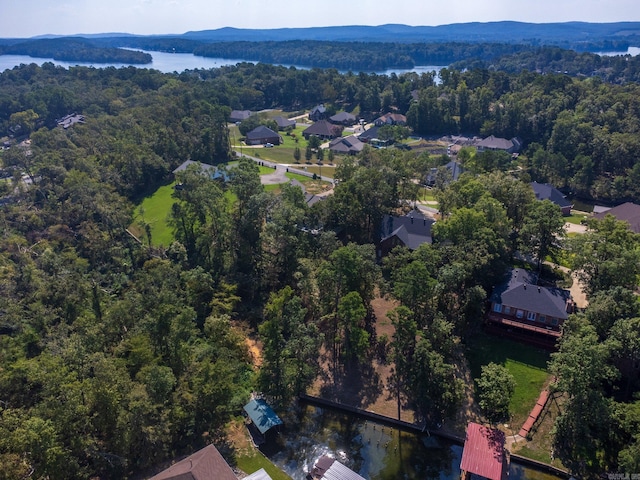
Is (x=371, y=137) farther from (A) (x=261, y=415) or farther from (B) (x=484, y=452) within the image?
(B) (x=484, y=452)

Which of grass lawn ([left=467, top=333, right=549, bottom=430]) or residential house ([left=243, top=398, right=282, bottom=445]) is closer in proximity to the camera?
residential house ([left=243, top=398, right=282, bottom=445])

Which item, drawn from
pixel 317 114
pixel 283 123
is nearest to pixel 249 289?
pixel 283 123

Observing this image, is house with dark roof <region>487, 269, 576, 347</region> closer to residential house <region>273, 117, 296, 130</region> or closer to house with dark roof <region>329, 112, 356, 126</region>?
residential house <region>273, 117, 296, 130</region>

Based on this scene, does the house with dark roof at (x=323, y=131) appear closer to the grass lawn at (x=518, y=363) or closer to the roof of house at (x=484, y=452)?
the grass lawn at (x=518, y=363)

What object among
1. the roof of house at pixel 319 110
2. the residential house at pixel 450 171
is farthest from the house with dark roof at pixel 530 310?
the roof of house at pixel 319 110

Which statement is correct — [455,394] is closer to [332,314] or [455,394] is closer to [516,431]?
[516,431]

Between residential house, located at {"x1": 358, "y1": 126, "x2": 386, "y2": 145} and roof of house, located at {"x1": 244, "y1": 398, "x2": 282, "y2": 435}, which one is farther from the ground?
residential house, located at {"x1": 358, "y1": 126, "x2": 386, "y2": 145}

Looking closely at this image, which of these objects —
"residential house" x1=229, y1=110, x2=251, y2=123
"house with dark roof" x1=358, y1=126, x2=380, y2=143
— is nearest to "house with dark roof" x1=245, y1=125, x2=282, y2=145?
"house with dark roof" x1=358, y1=126, x2=380, y2=143

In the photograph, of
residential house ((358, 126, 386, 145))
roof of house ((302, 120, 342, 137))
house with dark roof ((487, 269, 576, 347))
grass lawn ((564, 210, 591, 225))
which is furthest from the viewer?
roof of house ((302, 120, 342, 137))
